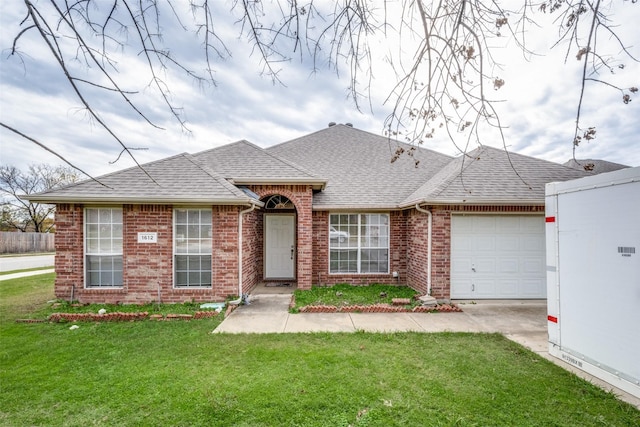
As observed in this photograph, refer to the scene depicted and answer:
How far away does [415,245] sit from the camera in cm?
897

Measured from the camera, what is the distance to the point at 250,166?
30.6 feet

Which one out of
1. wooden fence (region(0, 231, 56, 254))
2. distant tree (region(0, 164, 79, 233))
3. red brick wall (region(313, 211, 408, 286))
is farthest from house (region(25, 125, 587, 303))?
distant tree (region(0, 164, 79, 233))

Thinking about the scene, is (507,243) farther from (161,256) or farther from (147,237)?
(147,237)

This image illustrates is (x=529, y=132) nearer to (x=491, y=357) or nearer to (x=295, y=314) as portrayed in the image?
(x=491, y=357)

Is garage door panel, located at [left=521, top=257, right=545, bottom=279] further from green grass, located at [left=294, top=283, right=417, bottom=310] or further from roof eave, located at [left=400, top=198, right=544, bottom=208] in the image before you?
green grass, located at [left=294, top=283, right=417, bottom=310]

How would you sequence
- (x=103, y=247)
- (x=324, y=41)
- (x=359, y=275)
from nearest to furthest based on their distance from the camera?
1. (x=324, y=41)
2. (x=103, y=247)
3. (x=359, y=275)

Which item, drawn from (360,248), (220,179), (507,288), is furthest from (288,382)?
(507,288)

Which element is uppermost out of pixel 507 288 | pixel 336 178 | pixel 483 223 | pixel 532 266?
pixel 336 178

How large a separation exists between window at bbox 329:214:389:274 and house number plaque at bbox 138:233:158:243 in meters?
5.07

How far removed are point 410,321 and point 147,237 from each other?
6.80 m

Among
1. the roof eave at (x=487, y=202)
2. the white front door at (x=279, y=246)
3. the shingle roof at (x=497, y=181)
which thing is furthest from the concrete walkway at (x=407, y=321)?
the white front door at (x=279, y=246)

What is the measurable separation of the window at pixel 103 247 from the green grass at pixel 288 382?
7.13ft

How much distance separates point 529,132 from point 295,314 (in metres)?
5.64

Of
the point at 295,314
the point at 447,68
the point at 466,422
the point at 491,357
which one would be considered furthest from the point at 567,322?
the point at 295,314
